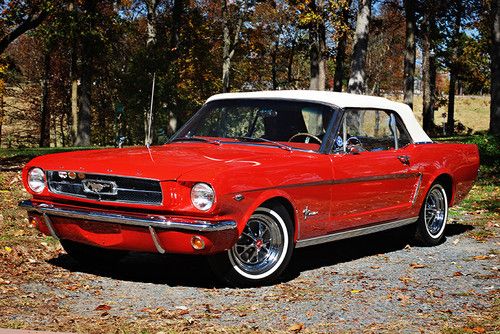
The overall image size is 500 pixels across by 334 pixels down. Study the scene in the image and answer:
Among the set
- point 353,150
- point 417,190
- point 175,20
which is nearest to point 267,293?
point 353,150

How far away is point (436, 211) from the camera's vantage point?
8891 millimetres

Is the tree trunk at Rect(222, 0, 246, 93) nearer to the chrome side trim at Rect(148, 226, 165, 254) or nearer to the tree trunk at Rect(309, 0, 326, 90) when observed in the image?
the tree trunk at Rect(309, 0, 326, 90)

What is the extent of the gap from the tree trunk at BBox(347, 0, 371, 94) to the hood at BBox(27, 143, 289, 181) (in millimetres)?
14588

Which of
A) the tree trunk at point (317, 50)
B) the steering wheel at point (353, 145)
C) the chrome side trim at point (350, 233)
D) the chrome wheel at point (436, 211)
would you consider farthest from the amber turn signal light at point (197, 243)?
the tree trunk at point (317, 50)

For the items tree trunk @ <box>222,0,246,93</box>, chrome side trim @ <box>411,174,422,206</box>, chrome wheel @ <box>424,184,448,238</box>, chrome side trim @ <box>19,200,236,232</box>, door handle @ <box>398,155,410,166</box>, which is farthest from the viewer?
tree trunk @ <box>222,0,246,93</box>

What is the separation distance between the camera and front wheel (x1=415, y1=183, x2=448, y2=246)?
862 centimetres

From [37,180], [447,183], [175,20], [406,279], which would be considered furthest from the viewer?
[175,20]

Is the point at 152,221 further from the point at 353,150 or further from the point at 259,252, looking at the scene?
the point at 353,150

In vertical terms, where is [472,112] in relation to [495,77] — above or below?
below

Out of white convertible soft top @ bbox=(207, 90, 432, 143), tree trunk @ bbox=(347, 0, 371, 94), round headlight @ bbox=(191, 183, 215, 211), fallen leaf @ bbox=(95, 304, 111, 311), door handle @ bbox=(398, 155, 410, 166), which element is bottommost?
fallen leaf @ bbox=(95, 304, 111, 311)

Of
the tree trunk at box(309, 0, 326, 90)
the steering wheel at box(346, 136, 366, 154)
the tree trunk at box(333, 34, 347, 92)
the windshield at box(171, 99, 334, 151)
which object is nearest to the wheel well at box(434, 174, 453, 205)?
the steering wheel at box(346, 136, 366, 154)

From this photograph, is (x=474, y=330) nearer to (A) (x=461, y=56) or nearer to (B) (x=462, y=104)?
(A) (x=461, y=56)

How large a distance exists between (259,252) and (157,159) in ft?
3.76

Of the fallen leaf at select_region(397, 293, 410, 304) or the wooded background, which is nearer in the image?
the fallen leaf at select_region(397, 293, 410, 304)
